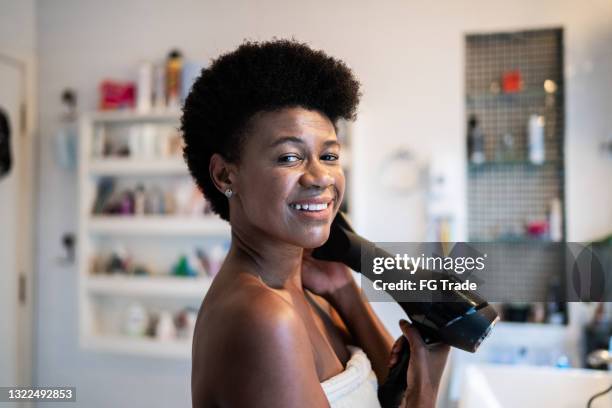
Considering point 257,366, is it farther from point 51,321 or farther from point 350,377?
point 51,321

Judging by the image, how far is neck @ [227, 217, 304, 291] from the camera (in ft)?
2.01

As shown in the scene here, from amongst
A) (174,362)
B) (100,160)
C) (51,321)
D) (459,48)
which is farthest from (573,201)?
(51,321)

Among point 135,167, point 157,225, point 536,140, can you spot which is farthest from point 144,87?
point 536,140

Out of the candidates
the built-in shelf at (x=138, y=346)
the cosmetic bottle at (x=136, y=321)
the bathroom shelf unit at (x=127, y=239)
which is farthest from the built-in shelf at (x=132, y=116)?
the built-in shelf at (x=138, y=346)

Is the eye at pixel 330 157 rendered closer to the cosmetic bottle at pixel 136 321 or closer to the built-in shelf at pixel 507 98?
the built-in shelf at pixel 507 98

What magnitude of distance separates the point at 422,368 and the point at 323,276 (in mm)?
248

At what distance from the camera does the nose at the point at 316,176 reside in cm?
54

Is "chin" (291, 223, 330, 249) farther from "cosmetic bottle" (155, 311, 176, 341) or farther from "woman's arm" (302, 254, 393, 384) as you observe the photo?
"cosmetic bottle" (155, 311, 176, 341)

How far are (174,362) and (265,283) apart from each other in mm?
1670

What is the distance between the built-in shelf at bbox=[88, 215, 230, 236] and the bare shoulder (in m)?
1.39

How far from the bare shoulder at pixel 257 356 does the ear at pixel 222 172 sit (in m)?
0.15

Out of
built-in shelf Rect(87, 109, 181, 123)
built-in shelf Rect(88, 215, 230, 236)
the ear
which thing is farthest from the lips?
built-in shelf Rect(87, 109, 181, 123)

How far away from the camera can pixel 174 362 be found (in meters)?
2.07

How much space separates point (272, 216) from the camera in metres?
0.56
